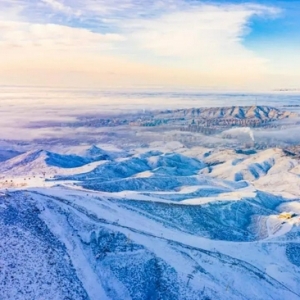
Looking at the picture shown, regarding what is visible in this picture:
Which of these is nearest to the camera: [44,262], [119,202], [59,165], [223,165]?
[44,262]

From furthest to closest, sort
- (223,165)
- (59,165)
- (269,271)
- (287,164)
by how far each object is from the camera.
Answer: (223,165) → (287,164) → (59,165) → (269,271)

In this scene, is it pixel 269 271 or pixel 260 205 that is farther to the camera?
pixel 260 205

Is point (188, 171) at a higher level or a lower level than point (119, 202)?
lower

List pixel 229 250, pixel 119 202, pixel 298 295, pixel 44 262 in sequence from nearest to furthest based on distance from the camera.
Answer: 1. pixel 44 262
2. pixel 298 295
3. pixel 229 250
4. pixel 119 202

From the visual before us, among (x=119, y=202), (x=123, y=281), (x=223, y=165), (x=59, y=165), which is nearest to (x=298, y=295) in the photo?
(x=123, y=281)

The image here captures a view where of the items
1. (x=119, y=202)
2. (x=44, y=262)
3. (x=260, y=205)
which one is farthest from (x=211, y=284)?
(x=260, y=205)

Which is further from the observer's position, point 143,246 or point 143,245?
point 143,245

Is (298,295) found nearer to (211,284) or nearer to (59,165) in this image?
(211,284)

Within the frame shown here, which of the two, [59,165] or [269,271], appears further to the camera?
[59,165]

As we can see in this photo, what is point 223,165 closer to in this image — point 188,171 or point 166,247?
point 188,171
